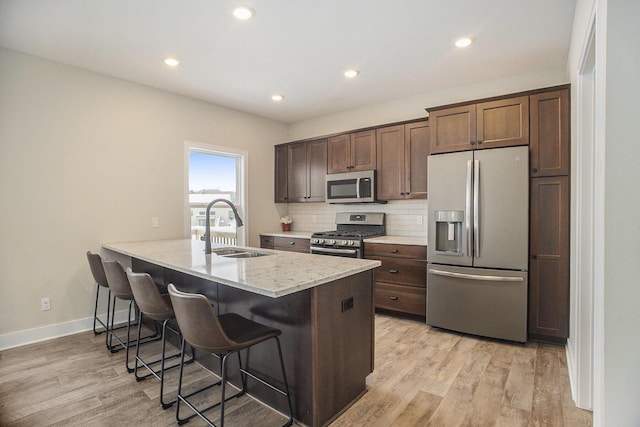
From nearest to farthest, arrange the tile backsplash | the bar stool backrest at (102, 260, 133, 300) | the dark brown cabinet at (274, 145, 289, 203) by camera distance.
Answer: the bar stool backrest at (102, 260, 133, 300) → the tile backsplash → the dark brown cabinet at (274, 145, 289, 203)

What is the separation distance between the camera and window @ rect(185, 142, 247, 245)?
4258 millimetres

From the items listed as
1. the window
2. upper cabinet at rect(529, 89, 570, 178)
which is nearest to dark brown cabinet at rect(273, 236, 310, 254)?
Answer: the window

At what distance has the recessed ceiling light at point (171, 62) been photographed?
10.2 ft

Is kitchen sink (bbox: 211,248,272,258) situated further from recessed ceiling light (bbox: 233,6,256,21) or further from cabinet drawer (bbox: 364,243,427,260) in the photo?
recessed ceiling light (bbox: 233,6,256,21)

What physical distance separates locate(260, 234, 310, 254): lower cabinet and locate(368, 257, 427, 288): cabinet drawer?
3.82 ft

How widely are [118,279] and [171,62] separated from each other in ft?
6.84

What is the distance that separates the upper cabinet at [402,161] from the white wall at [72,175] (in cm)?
245

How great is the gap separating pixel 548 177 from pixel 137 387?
12.1ft

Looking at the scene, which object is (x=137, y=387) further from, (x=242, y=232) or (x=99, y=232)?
(x=242, y=232)

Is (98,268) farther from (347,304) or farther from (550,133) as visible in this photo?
(550,133)

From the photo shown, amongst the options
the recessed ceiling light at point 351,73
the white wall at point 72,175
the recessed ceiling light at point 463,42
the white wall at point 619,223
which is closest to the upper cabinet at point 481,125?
the recessed ceiling light at point 463,42

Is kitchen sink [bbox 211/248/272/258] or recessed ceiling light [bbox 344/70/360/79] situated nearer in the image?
kitchen sink [bbox 211/248/272/258]

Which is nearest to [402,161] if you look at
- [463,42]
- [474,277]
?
[463,42]

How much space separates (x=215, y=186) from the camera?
4.59 meters
